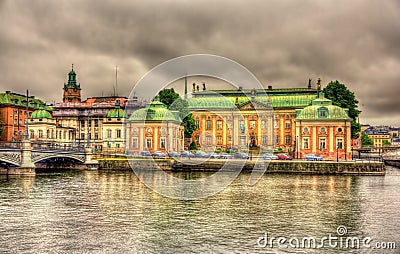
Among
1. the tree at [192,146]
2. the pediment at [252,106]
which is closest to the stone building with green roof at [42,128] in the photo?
the tree at [192,146]

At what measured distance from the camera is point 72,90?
15638cm

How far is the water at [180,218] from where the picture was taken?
26.0m

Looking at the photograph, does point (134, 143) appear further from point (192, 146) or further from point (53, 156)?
point (53, 156)

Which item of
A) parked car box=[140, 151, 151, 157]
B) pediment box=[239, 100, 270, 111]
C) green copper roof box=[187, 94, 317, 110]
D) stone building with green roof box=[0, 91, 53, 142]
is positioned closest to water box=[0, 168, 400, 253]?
parked car box=[140, 151, 151, 157]

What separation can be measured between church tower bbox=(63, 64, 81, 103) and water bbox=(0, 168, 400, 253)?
10725 centimetres

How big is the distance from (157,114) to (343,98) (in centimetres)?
3822

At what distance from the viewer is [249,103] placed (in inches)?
4924

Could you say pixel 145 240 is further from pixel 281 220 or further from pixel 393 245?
pixel 393 245

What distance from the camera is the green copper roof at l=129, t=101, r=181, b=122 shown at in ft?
338

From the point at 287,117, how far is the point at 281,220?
309 ft

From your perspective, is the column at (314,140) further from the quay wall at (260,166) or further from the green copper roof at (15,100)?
→ the green copper roof at (15,100)

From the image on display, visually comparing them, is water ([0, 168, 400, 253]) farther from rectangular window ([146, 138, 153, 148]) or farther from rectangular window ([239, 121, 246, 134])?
rectangular window ([239, 121, 246, 134])

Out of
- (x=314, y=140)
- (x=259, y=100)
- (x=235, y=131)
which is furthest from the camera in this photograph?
(x=259, y=100)

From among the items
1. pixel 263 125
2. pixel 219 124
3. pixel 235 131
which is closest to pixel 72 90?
pixel 219 124
